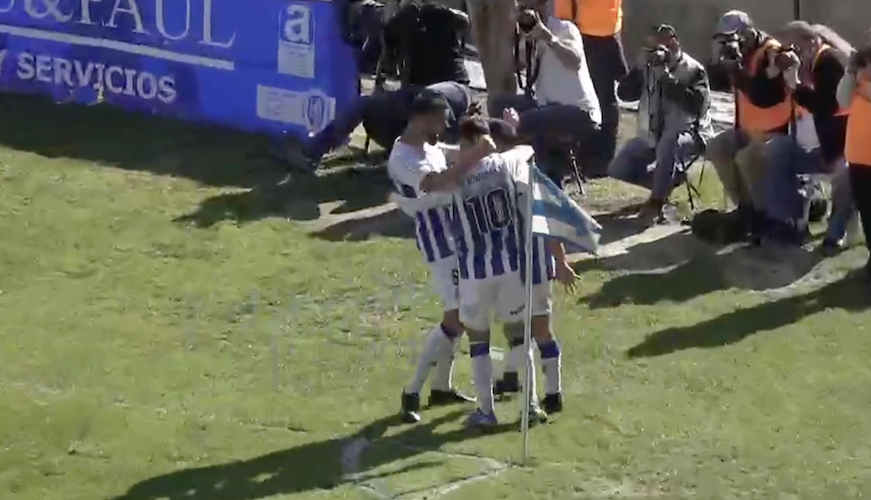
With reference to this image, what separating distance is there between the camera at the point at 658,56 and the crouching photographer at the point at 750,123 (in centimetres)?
48

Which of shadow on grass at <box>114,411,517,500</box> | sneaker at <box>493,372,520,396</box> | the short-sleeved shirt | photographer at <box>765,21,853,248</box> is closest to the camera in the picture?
shadow on grass at <box>114,411,517,500</box>

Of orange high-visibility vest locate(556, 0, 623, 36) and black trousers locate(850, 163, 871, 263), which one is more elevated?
orange high-visibility vest locate(556, 0, 623, 36)

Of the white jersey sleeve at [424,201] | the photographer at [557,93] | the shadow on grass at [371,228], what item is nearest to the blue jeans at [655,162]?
the photographer at [557,93]

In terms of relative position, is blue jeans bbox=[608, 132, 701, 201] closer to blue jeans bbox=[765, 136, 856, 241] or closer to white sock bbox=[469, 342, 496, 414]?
blue jeans bbox=[765, 136, 856, 241]

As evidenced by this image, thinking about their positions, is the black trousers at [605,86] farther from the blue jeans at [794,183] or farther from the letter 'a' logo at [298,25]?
the letter 'a' logo at [298,25]

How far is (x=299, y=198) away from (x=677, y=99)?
321 centimetres

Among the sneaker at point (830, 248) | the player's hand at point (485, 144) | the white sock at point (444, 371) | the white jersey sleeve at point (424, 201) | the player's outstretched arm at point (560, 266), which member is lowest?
the white sock at point (444, 371)

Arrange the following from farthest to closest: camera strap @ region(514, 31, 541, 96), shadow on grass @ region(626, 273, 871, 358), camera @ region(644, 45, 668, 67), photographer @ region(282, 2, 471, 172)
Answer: photographer @ region(282, 2, 471, 172)
camera strap @ region(514, 31, 541, 96)
camera @ region(644, 45, 668, 67)
shadow on grass @ region(626, 273, 871, 358)

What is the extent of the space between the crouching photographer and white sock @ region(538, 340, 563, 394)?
3888mm

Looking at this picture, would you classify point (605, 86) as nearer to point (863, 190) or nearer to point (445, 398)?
point (863, 190)

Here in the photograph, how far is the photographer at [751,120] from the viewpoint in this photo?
12.6 m

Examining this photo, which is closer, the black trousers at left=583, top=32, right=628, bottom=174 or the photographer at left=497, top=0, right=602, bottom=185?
the photographer at left=497, top=0, right=602, bottom=185

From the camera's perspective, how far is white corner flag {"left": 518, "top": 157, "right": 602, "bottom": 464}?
339 inches

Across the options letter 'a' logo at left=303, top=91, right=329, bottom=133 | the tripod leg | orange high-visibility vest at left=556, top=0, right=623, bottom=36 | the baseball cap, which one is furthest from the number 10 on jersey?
orange high-visibility vest at left=556, top=0, right=623, bottom=36
